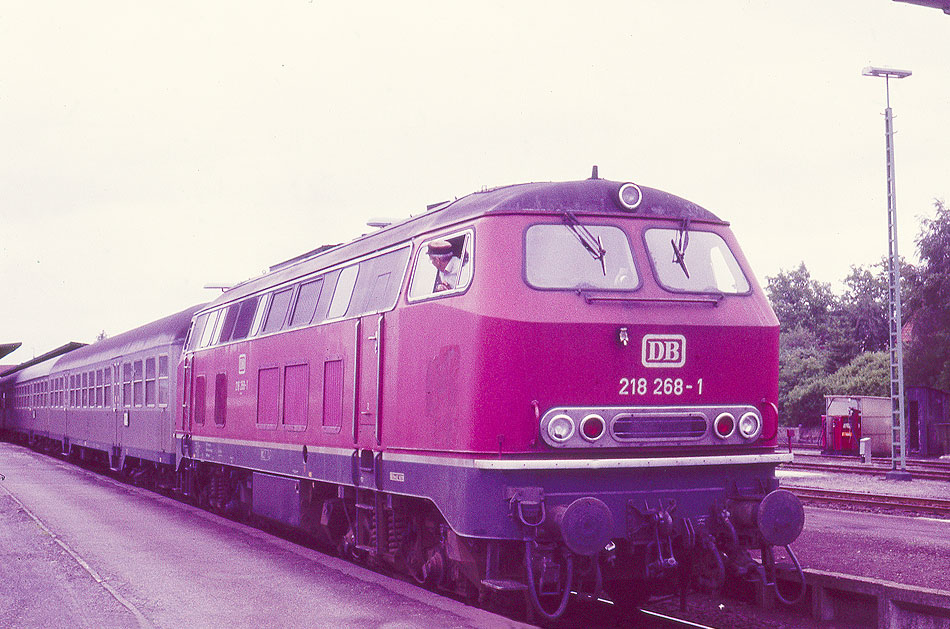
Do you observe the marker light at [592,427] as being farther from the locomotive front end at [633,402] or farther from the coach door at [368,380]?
the coach door at [368,380]

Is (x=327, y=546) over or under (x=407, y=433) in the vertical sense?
under

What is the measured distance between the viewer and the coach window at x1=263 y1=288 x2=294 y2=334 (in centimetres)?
1326

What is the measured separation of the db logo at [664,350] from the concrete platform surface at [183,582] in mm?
2405

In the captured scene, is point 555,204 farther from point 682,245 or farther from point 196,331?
point 196,331

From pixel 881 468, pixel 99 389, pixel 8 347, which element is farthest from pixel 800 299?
pixel 8 347

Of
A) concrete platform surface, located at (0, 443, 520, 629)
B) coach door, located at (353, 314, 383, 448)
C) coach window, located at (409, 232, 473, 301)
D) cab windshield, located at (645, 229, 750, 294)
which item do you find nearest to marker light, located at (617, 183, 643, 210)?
→ cab windshield, located at (645, 229, 750, 294)

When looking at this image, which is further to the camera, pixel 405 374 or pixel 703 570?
pixel 405 374

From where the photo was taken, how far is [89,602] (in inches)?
366

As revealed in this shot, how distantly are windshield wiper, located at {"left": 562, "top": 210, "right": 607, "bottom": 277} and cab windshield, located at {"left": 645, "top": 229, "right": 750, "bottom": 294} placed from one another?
0.45m

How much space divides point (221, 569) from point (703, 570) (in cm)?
529

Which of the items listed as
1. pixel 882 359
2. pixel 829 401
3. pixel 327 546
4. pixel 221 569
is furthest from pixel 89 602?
pixel 882 359

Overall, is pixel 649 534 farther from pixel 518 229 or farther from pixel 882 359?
pixel 882 359

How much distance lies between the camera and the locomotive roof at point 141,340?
66.6ft

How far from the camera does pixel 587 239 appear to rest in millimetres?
8625
